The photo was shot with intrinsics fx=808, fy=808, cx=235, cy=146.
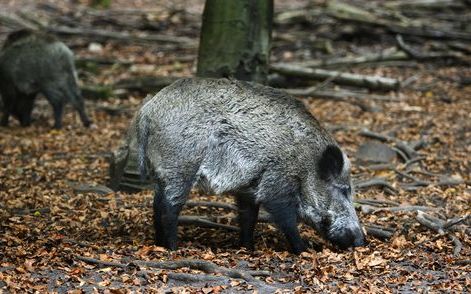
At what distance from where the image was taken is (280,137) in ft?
23.0

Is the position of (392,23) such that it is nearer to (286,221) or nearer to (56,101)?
(56,101)

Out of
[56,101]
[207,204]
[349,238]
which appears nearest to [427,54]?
[56,101]

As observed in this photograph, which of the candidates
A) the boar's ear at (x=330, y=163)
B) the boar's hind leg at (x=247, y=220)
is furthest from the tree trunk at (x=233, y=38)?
the boar's ear at (x=330, y=163)

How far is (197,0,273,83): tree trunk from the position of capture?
9328 mm

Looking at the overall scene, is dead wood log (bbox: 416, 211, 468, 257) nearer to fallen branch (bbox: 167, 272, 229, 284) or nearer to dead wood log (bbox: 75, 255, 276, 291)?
dead wood log (bbox: 75, 255, 276, 291)

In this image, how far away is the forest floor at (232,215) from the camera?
6.02m

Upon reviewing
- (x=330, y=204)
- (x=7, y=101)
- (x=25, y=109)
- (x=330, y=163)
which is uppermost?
(x=330, y=163)

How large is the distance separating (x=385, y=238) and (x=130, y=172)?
313cm

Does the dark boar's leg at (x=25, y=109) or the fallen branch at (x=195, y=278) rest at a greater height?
the fallen branch at (x=195, y=278)

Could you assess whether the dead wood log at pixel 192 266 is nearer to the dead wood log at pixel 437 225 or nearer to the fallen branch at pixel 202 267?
the fallen branch at pixel 202 267

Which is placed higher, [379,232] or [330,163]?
[330,163]

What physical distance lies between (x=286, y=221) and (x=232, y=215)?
4.04ft

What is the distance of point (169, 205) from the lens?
22.5 feet

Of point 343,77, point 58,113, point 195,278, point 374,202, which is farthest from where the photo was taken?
point 343,77
